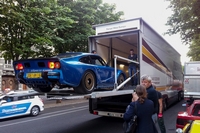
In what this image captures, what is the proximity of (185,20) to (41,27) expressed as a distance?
9842 millimetres

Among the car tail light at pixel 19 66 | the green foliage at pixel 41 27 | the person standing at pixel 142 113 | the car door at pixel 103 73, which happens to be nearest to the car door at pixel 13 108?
the green foliage at pixel 41 27

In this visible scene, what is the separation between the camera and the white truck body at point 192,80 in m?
13.7

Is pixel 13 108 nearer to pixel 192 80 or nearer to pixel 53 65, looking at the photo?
pixel 53 65

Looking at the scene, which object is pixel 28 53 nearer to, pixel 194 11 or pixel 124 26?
pixel 124 26

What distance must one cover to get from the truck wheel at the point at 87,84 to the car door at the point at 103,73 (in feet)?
1.02

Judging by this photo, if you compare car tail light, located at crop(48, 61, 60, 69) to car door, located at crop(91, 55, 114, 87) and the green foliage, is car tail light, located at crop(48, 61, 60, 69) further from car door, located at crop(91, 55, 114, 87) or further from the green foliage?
the green foliage

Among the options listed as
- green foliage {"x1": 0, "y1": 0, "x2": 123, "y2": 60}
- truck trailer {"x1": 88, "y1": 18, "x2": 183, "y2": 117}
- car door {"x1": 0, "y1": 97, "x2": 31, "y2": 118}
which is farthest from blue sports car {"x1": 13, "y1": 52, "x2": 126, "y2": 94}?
green foliage {"x1": 0, "y1": 0, "x2": 123, "y2": 60}

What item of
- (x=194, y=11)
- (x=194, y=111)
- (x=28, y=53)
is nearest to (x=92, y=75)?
(x=194, y=111)

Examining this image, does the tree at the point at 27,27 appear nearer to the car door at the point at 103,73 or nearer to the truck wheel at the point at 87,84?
the car door at the point at 103,73

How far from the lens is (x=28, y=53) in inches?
571

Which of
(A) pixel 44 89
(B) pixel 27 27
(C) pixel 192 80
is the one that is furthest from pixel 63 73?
(C) pixel 192 80

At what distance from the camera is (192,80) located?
13891mm

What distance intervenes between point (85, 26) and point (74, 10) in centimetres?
166

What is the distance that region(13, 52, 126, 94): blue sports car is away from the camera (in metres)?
5.23
